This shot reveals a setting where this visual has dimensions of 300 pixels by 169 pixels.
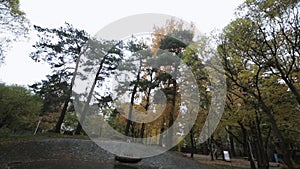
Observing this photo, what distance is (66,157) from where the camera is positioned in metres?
7.45

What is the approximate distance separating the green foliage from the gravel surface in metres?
1.24

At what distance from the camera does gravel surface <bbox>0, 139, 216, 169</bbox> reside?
247 inches

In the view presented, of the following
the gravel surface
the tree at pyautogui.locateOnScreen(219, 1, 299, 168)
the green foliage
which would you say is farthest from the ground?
the tree at pyautogui.locateOnScreen(219, 1, 299, 168)

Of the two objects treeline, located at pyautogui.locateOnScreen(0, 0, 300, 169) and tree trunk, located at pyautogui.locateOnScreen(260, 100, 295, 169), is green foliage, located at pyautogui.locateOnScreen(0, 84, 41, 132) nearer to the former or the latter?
treeline, located at pyautogui.locateOnScreen(0, 0, 300, 169)

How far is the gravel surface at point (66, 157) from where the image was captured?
6280 millimetres

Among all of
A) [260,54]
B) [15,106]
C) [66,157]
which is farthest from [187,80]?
→ [15,106]

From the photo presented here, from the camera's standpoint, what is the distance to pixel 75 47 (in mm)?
13164

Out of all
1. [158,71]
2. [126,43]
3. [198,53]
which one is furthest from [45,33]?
[198,53]

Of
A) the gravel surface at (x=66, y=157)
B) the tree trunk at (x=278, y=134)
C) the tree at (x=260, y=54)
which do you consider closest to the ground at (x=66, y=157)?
the gravel surface at (x=66, y=157)

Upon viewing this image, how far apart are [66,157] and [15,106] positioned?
139 inches

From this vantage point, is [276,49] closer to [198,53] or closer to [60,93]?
[198,53]

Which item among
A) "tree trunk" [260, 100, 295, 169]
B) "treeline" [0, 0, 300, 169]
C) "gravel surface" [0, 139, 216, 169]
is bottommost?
"gravel surface" [0, 139, 216, 169]

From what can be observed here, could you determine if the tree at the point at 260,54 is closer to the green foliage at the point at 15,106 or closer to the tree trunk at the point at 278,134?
the tree trunk at the point at 278,134

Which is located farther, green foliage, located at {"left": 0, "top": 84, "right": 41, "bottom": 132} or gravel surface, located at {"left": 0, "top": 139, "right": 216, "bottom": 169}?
green foliage, located at {"left": 0, "top": 84, "right": 41, "bottom": 132}
